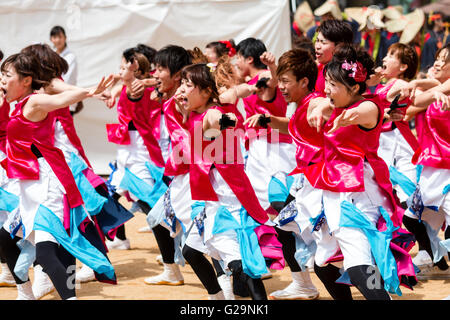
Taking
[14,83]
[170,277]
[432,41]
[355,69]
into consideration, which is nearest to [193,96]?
[355,69]

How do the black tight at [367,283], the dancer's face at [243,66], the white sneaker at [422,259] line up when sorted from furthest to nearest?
the dancer's face at [243,66], the white sneaker at [422,259], the black tight at [367,283]

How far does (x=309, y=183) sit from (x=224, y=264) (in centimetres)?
72

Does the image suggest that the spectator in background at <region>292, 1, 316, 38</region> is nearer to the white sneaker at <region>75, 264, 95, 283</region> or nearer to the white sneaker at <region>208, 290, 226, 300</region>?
the white sneaker at <region>75, 264, 95, 283</region>

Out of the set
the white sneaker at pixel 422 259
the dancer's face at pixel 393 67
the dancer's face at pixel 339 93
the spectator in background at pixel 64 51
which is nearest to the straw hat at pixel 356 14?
the spectator in background at pixel 64 51

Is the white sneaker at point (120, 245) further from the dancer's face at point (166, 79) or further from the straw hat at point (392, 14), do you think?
the straw hat at point (392, 14)

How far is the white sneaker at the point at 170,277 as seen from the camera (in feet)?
18.9

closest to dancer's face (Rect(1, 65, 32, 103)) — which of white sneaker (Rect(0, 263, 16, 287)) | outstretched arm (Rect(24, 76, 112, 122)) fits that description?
outstretched arm (Rect(24, 76, 112, 122))

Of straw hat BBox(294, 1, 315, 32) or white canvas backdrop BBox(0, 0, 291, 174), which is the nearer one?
white canvas backdrop BBox(0, 0, 291, 174)

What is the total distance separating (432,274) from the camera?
582 cm

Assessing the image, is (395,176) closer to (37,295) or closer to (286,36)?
(37,295)

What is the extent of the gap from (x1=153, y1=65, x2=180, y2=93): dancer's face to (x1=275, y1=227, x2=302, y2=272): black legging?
1412 mm

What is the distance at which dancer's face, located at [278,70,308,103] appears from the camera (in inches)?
197

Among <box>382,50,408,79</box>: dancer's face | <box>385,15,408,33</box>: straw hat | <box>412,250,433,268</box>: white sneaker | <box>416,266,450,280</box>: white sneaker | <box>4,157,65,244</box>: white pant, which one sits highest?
<box>382,50,408,79</box>: dancer's face

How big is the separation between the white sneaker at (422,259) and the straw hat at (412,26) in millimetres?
7389
